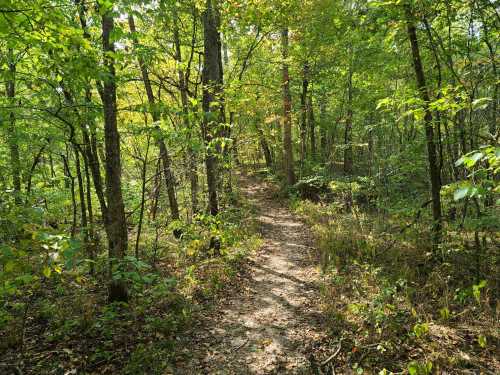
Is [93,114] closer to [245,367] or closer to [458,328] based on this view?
[245,367]

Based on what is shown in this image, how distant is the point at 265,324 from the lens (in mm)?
5621

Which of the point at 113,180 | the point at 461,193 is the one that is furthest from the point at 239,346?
the point at 461,193

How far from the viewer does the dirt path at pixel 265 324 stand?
15.0 feet

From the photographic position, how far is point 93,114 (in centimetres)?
511

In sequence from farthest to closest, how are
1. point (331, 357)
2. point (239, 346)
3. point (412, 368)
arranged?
point (239, 346) → point (331, 357) → point (412, 368)

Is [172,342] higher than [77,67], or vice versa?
[77,67]

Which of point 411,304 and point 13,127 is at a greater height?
point 13,127

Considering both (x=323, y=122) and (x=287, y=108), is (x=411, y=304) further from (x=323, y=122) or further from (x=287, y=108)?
(x=323, y=122)

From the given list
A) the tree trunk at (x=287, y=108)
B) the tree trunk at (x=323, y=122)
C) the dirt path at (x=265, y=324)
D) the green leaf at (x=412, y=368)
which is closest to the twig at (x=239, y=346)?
the dirt path at (x=265, y=324)

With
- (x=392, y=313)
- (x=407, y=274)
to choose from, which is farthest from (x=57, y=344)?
(x=407, y=274)

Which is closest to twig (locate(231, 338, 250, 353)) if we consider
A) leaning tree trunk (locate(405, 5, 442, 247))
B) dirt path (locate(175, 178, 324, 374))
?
dirt path (locate(175, 178, 324, 374))

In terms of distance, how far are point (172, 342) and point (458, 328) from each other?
464 cm

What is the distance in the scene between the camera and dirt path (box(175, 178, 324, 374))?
4582mm

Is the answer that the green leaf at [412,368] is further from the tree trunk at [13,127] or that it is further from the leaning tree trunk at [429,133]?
the tree trunk at [13,127]
